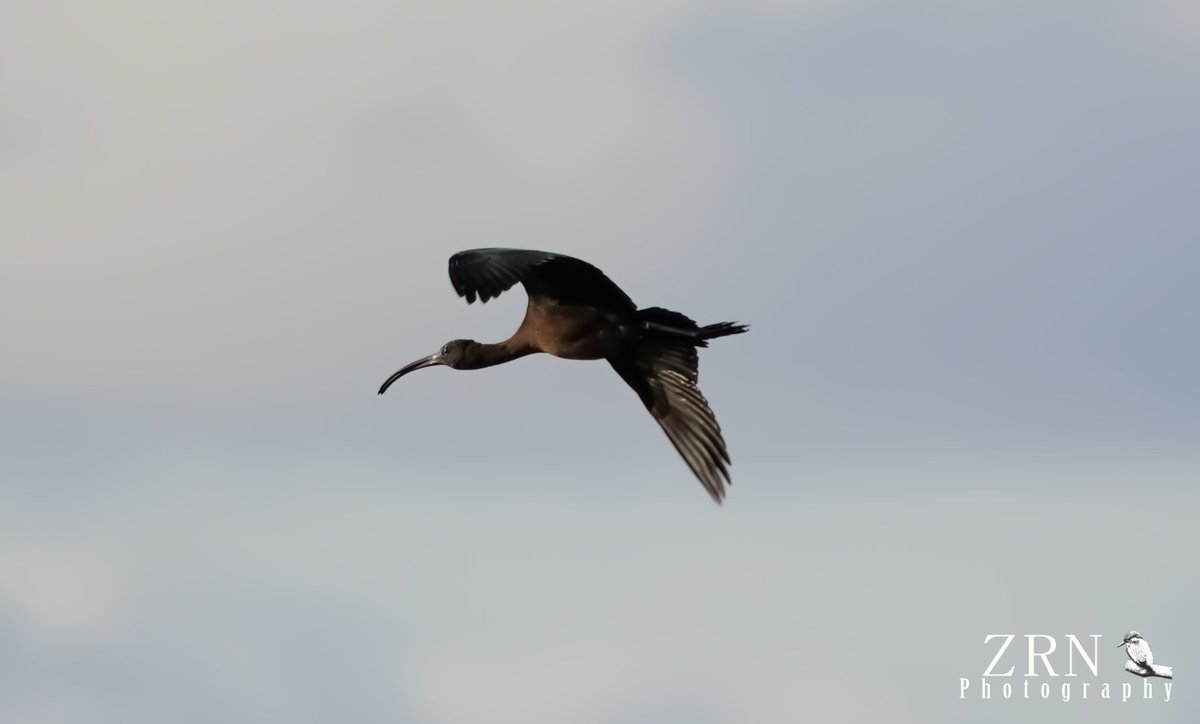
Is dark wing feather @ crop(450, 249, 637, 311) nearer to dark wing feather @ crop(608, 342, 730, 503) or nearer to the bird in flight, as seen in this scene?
the bird in flight

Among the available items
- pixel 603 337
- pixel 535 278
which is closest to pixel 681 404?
pixel 603 337

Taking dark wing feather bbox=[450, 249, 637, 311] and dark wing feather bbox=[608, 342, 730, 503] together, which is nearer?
dark wing feather bbox=[450, 249, 637, 311]

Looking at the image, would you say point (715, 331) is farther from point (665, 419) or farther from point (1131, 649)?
point (1131, 649)

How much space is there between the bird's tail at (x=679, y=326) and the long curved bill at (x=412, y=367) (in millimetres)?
4453

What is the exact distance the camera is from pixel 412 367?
4603 centimetres

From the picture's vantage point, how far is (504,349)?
44.0m

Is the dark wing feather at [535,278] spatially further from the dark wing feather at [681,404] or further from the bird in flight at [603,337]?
the dark wing feather at [681,404]

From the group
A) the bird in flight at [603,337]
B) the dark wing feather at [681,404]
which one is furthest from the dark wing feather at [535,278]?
the dark wing feather at [681,404]

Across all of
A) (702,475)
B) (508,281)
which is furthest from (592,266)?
(702,475)

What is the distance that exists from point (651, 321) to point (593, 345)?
100 cm

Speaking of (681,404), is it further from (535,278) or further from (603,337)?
(535,278)

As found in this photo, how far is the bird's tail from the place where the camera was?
41312 mm

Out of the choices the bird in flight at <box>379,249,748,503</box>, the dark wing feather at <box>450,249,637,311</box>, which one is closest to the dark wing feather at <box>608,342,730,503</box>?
the bird in flight at <box>379,249,748,503</box>

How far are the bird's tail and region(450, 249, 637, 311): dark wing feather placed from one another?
298 mm
